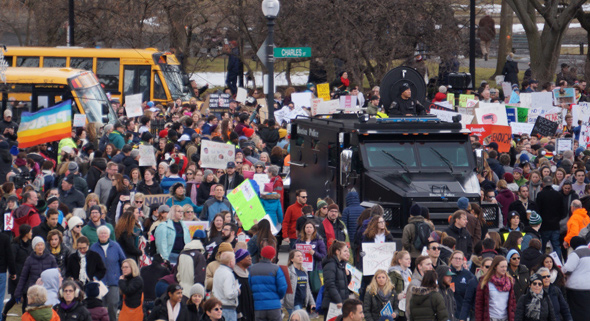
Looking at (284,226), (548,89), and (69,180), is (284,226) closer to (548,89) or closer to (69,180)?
(69,180)

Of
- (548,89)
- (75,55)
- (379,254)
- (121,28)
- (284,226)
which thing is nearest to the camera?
(379,254)

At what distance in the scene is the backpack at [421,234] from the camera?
14781 millimetres

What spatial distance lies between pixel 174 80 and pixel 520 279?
2356 centimetres

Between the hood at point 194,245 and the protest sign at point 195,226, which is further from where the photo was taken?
the protest sign at point 195,226

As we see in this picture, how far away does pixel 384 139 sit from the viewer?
17.6m

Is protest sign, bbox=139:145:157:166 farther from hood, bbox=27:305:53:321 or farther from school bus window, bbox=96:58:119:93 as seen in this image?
school bus window, bbox=96:58:119:93

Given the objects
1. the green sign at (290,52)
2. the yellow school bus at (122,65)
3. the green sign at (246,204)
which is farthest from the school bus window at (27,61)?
the green sign at (246,204)

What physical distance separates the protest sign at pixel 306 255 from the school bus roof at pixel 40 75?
16.3 m

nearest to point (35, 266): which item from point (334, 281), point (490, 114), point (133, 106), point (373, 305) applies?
point (334, 281)

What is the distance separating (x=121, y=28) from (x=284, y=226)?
76.1 feet

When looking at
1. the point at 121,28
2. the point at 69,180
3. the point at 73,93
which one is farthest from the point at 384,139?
the point at 121,28

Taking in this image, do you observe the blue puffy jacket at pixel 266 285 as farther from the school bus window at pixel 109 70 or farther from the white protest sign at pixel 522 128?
the school bus window at pixel 109 70

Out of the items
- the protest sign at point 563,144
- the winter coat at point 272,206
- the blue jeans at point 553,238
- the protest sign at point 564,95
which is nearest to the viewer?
the winter coat at point 272,206

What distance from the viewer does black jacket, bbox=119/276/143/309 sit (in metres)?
12.9
